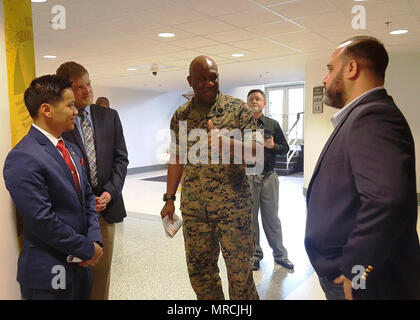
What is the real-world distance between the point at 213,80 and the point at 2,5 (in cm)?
109

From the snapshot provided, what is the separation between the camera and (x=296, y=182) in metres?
8.76

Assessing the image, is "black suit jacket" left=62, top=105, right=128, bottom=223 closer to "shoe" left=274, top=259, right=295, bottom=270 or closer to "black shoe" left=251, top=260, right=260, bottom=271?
"black shoe" left=251, top=260, right=260, bottom=271

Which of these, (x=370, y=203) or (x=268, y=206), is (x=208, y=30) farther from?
(x=370, y=203)

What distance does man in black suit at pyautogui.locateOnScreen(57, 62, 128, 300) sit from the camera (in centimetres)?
184

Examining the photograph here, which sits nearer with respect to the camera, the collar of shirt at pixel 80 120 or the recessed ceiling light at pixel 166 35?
the collar of shirt at pixel 80 120

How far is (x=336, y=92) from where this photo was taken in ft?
4.18

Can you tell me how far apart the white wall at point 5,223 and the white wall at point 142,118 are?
850 centimetres

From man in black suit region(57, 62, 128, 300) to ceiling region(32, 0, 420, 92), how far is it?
5.74ft

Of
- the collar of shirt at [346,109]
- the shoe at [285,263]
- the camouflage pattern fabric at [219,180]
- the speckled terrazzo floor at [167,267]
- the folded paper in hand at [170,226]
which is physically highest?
the collar of shirt at [346,109]

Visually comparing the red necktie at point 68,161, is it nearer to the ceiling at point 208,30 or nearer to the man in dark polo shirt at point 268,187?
the man in dark polo shirt at point 268,187

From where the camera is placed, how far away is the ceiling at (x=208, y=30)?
133 inches

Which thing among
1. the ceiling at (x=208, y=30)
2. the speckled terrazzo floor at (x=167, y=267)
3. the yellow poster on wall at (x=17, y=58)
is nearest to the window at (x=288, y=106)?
the ceiling at (x=208, y=30)

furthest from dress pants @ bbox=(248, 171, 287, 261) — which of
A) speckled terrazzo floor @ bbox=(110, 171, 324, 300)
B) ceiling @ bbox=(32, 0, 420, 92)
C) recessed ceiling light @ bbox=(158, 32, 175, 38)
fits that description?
recessed ceiling light @ bbox=(158, 32, 175, 38)

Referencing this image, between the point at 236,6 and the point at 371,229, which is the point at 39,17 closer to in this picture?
the point at 236,6
